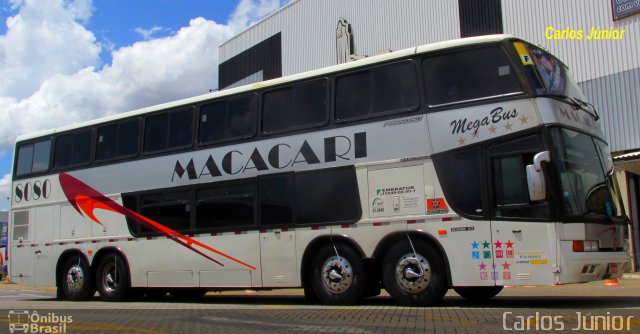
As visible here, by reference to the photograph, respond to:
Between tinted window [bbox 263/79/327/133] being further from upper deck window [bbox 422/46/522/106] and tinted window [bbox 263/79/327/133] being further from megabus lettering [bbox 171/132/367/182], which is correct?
upper deck window [bbox 422/46/522/106]

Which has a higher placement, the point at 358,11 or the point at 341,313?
the point at 358,11

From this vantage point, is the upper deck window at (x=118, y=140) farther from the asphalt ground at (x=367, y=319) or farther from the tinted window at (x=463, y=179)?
the tinted window at (x=463, y=179)

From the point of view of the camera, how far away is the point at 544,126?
29.5 feet

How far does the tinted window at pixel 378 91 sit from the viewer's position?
10289mm

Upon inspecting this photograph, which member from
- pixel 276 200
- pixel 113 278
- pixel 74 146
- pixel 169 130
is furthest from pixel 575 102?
pixel 74 146

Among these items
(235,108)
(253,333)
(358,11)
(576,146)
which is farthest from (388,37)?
(253,333)

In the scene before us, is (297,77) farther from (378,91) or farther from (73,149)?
(73,149)

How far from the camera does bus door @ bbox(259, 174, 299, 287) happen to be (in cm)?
1128

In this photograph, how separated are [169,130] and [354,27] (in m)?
18.4

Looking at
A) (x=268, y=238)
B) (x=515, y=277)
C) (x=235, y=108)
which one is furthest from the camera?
(x=235, y=108)

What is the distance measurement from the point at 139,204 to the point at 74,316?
3.93m

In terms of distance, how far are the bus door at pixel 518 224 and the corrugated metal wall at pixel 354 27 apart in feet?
57.7

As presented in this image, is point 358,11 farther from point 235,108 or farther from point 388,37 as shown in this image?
point 235,108

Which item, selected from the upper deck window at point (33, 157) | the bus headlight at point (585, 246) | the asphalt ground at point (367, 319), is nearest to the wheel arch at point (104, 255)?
the asphalt ground at point (367, 319)
